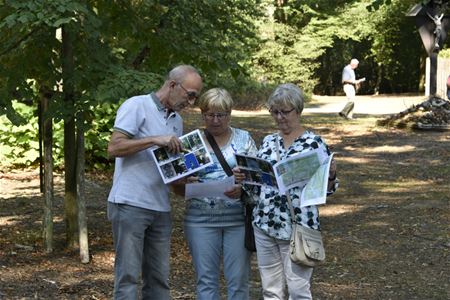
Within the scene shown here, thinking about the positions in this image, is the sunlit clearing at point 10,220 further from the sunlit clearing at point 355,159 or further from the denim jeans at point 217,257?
the sunlit clearing at point 355,159

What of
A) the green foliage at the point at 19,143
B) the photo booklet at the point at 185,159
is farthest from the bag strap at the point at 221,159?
the green foliage at the point at 19,143

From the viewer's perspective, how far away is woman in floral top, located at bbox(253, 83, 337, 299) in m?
4.54

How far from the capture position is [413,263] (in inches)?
305

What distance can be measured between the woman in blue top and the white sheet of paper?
0.12 ft

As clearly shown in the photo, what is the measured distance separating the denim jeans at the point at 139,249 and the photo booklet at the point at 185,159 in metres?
0.29

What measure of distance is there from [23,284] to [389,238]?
3.88 m

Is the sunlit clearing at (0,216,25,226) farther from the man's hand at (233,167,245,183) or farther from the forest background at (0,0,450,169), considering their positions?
the man's hand at (233,167,245,183)

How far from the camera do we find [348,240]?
28.7ft

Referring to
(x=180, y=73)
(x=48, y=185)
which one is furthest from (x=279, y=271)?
(x=48, y=185)

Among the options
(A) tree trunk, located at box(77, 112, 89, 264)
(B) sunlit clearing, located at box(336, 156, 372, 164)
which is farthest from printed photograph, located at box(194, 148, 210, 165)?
(B) sunlit clearing, located at box(336, 156, 372, 164)

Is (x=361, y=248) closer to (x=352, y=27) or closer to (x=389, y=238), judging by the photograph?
(x=389, y=238)

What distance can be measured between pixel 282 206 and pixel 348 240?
14.1 ft

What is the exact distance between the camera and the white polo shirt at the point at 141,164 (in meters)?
4.66

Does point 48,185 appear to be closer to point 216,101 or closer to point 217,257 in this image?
point 217,257
